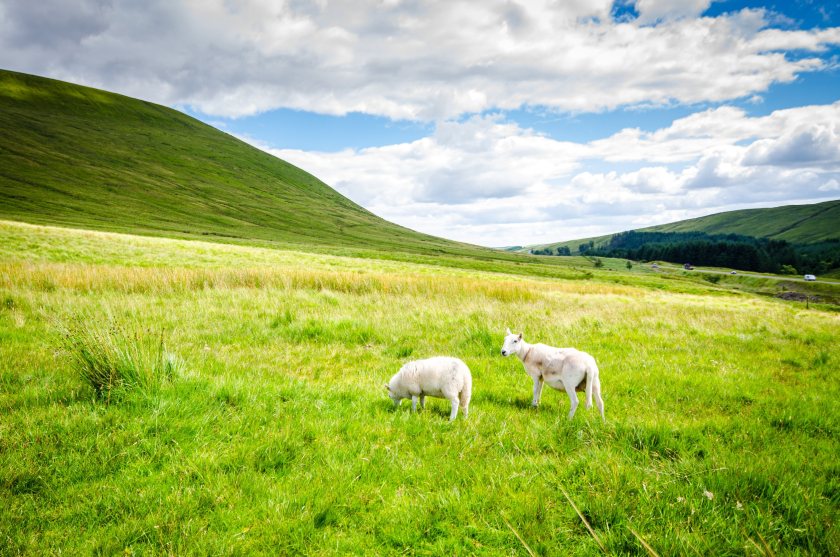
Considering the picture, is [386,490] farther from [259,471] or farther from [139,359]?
[139,359]

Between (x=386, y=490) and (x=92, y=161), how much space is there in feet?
644

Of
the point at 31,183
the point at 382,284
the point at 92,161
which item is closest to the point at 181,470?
the point at 382,284

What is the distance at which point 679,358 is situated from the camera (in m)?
10.4

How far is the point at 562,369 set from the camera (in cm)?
666

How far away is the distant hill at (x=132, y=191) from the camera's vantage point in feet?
336

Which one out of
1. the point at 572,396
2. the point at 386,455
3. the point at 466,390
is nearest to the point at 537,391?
the point at 572,396

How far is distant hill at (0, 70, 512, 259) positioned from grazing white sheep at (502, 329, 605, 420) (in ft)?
298

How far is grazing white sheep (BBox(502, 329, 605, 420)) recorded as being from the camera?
6.46 meters

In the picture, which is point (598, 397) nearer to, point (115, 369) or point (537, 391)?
point (537, 391)

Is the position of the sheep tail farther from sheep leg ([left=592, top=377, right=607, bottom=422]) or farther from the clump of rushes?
the clump of rushes

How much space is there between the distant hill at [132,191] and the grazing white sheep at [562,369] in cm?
9091

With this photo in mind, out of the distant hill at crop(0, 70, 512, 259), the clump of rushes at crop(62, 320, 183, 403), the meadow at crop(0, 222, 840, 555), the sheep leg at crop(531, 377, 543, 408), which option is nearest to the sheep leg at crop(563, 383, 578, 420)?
the meadow at crop(0, 222, 840, 555)

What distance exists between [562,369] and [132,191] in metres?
166

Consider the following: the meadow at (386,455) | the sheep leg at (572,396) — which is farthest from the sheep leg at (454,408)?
the sheep leg at (572,396)
